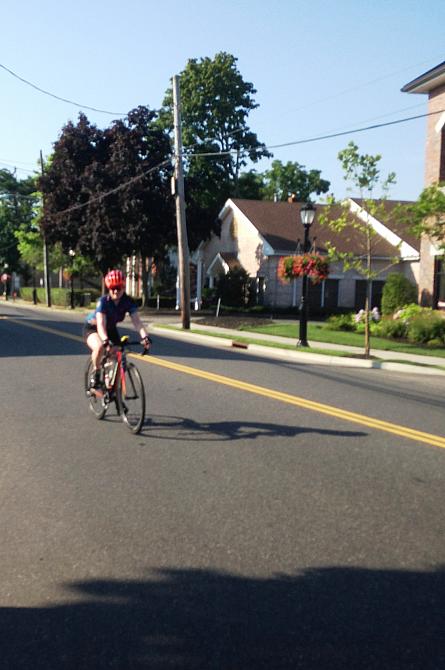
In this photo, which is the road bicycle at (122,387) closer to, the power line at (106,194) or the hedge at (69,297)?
the power line at (106,194)

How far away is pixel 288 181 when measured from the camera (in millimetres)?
87562

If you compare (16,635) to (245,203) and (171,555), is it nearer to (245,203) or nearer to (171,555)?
(171,555)

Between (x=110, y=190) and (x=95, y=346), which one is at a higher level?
(x=110, y=190)

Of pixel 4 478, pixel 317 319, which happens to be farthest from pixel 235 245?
pixel 4 478

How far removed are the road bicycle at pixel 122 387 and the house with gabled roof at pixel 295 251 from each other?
31.7m

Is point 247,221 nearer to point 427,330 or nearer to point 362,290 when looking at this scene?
point 362,290

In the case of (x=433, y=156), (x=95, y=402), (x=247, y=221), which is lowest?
(x=95, y=402)

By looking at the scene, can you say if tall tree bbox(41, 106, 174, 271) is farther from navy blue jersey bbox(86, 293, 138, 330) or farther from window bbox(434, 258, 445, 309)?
navy blue jersey bbox(86, 293, 138, 330)

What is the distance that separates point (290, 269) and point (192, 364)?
39.7ft

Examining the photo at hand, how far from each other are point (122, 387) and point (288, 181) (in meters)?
81.7

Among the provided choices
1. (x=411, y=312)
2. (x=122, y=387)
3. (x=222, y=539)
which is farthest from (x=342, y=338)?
(x=222, y=539)

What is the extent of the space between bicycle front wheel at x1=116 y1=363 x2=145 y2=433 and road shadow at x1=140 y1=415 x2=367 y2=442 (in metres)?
0.17

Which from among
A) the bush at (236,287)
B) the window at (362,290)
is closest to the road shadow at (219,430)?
the bush at (236,287)

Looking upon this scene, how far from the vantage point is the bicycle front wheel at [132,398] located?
27.0 feet
